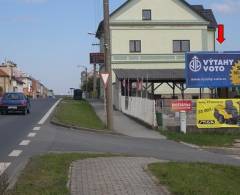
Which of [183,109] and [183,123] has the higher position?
[183,109]

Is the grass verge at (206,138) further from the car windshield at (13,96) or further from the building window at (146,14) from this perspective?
the building window at (146,14)

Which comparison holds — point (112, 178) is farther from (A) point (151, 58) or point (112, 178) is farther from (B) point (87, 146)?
(A) point (151, 58)

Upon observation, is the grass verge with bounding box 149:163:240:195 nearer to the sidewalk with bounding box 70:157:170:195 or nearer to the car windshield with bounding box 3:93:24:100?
the sidewalk with bounding box 70:157:170:195

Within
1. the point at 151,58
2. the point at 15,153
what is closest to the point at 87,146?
the point at 15,153

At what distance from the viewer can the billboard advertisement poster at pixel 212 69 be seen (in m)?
28.7

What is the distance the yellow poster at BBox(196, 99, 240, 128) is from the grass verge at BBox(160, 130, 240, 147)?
439 millimetres

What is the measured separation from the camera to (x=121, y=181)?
32.1 ft

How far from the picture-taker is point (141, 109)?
3033 cm

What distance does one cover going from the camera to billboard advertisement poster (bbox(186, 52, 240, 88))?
94.3 ft

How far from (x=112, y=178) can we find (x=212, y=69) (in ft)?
63.9

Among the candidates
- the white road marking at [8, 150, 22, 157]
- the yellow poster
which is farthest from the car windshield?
the white road marking at [8, 150, 22, 157]

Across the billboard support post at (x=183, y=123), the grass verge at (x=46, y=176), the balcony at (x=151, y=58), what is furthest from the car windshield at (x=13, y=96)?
the grass verge at (x=46, y=176)

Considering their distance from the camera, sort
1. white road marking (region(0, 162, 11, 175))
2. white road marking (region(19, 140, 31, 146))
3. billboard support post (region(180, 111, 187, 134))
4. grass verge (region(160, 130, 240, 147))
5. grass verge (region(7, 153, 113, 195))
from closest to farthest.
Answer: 1. grass verge (region(7, 153, 113, 195))
2. white road marking (region(0, 162, 11, 175))
3. white road marking (region(19, 140, 31, 146))
4. grass verge (region(160, 130, 240, 147))
5. billboard support post (region(180, 111, 187, 134))

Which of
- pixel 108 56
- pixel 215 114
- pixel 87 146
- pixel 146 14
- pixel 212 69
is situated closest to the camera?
pixel 87 146
